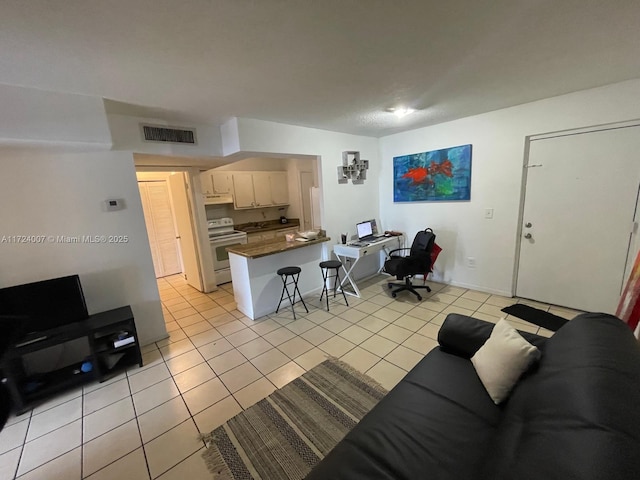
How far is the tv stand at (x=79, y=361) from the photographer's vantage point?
2.03 m

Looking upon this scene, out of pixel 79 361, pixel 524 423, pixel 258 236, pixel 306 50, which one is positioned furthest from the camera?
pixel 258 236

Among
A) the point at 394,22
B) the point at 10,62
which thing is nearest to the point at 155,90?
the point at 10,62

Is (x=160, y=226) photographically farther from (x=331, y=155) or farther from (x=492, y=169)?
(x=492, y=169)

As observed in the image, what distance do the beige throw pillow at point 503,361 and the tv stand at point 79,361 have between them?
2873mm

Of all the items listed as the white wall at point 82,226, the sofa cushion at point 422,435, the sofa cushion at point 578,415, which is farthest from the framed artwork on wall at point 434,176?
the white wall at point 82,226

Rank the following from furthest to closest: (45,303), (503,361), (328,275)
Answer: (328,275)
(45,303)
(503,361)

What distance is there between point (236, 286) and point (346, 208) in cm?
206

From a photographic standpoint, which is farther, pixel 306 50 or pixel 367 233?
pixel 367 233

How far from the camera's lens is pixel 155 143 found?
2.80m

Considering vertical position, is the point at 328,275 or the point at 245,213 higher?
the point at 245,213

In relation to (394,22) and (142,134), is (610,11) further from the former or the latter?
(142,134)

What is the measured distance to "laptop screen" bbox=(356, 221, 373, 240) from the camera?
418cm

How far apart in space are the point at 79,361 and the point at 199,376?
123 cm

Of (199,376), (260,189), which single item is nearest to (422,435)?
(199,376)
